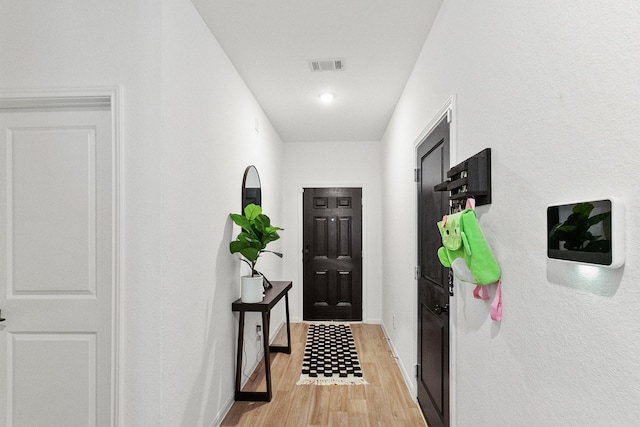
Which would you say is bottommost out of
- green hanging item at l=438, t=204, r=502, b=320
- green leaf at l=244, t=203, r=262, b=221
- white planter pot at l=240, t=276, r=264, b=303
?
white planter pot at l=240, t=276, r=264, b=303

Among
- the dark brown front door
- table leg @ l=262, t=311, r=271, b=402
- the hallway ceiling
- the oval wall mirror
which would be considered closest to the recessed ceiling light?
the hallway ceiling

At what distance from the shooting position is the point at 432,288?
8.14 ft

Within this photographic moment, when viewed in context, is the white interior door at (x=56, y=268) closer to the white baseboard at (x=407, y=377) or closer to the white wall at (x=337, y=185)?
the white baseboard at (x=407, y=377)

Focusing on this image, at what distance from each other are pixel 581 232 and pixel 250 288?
2.46m

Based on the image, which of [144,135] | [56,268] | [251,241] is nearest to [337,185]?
[251,241]

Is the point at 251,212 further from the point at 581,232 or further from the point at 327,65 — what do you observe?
the point at 581,232

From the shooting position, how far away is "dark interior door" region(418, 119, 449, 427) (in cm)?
220

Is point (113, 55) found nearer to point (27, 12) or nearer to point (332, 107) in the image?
point (27, 12)

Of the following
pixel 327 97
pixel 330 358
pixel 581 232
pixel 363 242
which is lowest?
pixel 330 358

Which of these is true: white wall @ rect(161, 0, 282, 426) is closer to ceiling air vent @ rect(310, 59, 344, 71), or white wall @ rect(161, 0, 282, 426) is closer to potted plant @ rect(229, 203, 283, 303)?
potted plant @ rect(229, 203, 283, 303)

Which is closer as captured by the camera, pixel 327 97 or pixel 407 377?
pixel 407 377

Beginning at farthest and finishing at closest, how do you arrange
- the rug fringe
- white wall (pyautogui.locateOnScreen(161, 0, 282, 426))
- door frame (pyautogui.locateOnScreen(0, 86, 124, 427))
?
the rug fringe
white wall (pyautogui.locateOnScreen(161, 0, 282, 426))
door frame (pyautogui.locateOnScreen(0, 86, 124, 427))

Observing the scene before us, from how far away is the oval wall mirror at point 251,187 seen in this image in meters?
3.44

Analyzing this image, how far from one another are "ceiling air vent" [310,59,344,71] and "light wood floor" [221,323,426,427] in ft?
8.48
